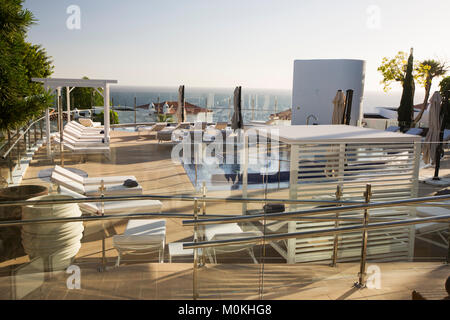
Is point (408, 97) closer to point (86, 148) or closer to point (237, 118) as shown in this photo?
point (237, 118)

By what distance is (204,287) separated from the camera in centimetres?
213

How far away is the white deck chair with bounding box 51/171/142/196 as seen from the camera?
4.62m

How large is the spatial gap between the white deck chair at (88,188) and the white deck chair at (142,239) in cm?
125

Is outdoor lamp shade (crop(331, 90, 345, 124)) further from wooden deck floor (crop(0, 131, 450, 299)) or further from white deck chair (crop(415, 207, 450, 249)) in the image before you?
wooden deck floor (crop(0, 131, 450, 299))

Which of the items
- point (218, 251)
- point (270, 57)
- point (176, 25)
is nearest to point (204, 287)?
point (218, 251)

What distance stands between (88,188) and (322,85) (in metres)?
12.6

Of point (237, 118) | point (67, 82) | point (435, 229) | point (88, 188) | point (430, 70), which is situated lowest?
point (88, 188)

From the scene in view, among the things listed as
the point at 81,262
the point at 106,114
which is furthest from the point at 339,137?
the point at 106,114

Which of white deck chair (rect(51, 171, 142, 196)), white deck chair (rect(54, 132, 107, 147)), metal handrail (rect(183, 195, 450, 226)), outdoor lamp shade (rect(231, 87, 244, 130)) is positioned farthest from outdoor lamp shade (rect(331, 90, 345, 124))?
metal handrail (rect(183, 195, 450, 226))

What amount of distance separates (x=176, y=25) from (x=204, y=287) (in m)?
11.0

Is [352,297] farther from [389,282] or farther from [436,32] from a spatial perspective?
[436,32]

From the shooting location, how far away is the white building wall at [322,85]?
15555mm

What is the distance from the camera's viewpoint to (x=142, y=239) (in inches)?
121

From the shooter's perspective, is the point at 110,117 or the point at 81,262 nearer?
the point at 81,262
